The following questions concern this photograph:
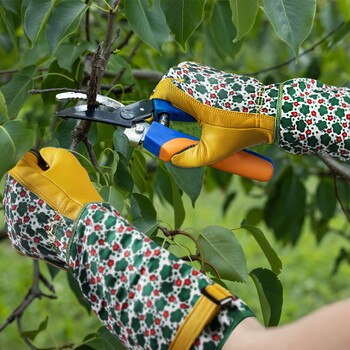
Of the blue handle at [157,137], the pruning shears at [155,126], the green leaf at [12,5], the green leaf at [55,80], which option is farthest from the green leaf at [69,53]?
the blue handle at [157,137]

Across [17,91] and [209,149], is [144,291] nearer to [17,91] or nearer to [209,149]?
[209,149]

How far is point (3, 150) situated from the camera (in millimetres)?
1086

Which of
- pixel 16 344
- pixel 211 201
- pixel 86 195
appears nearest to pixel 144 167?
pixel 86 195

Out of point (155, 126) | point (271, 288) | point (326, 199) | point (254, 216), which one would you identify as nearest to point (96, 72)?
point (155, 126)

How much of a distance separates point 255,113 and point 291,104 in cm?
6

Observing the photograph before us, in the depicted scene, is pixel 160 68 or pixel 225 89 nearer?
pixel 225 89

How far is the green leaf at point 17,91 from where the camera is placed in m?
1.42

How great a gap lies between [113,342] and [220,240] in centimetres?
29

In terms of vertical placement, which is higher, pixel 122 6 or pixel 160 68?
pixel 122 6

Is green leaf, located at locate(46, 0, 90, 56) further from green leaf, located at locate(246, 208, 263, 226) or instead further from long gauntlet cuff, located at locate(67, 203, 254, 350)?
green leaf, located at locate(246, 208, 263, 226)

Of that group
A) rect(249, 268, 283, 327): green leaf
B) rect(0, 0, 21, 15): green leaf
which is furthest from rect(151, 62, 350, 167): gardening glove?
rect(0, 0, 21, 15): green leaf

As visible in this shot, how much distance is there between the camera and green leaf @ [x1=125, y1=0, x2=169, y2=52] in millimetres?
1300

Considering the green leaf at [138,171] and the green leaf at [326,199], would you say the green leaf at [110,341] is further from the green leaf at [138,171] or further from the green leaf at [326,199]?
the green leaf at [326,199]

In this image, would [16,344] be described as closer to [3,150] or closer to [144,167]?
[144,167]
